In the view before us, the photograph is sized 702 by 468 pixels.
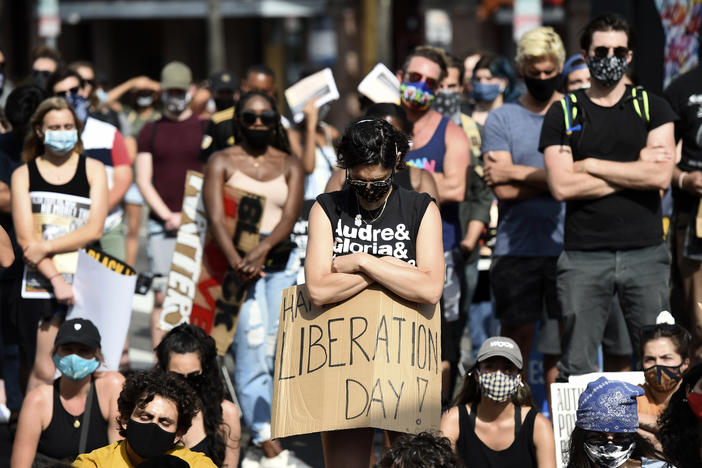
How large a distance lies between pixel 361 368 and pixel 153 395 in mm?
883

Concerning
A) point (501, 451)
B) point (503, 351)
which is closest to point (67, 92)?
point (503, 351)

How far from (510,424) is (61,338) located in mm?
2271

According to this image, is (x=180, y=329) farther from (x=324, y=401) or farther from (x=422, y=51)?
(x=422, y=51)

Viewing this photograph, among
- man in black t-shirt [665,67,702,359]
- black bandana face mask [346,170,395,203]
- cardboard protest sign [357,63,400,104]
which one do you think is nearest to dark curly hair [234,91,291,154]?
cardboard protest sign [357,63,400,104]

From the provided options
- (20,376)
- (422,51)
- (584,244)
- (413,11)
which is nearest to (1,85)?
(20,376)

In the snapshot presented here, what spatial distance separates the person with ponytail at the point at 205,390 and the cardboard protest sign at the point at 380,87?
1.87 m

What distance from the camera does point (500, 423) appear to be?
20.3 ft

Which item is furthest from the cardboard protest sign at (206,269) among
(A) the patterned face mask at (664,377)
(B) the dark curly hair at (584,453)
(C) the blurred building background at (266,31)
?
(C) the blurred building background at (266,31)

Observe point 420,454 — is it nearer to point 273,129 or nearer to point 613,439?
point 613,439

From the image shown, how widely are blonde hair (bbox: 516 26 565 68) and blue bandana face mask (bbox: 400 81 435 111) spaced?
1.92 feet

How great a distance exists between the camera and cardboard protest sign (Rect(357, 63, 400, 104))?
7688 millimetres

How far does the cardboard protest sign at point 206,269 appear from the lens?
7730 millimetres

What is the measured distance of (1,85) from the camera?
9430 mm

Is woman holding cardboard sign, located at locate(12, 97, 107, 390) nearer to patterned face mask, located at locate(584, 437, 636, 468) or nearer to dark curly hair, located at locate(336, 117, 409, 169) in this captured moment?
dark curly hair, located at locate(336, 117, 409, 169)
